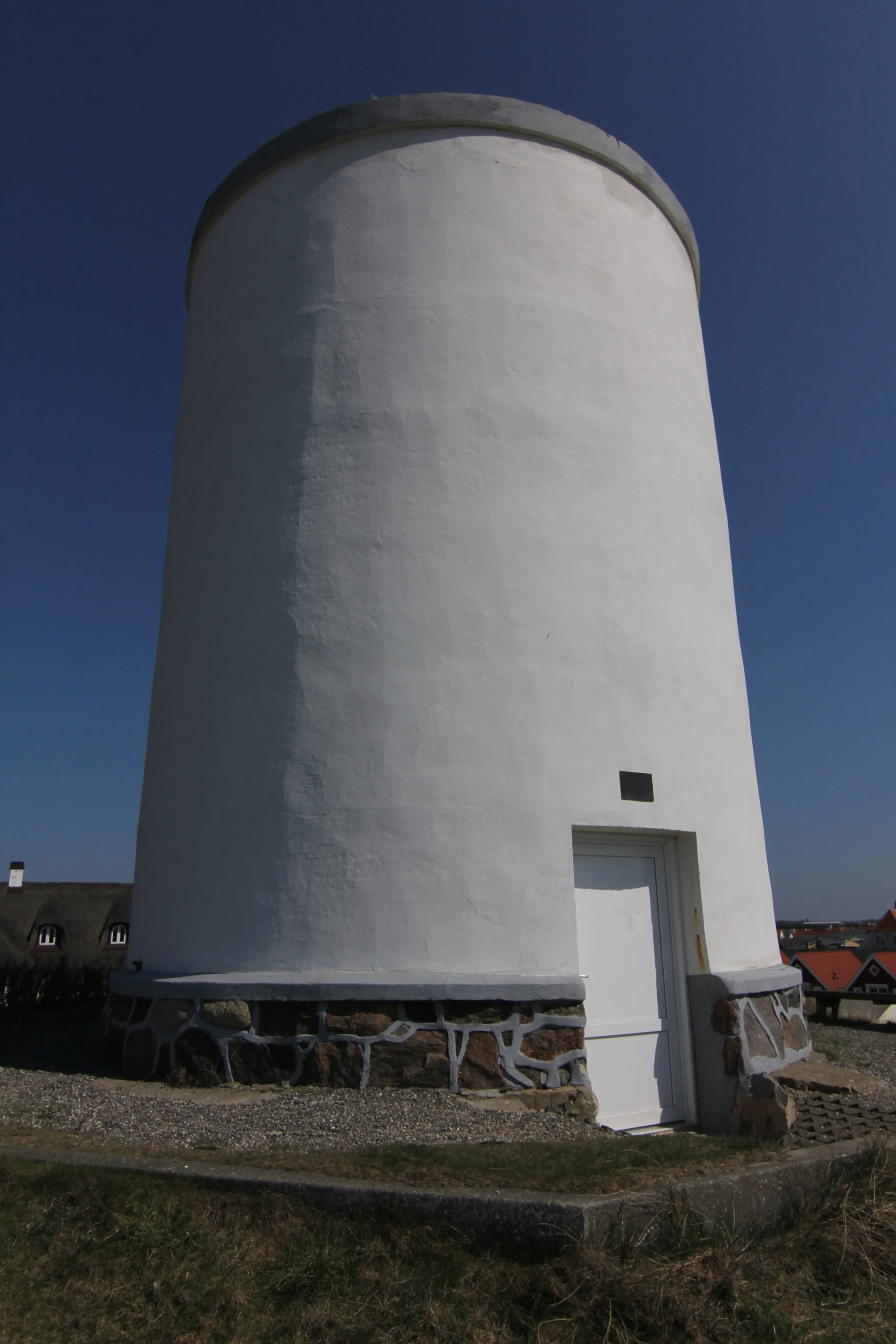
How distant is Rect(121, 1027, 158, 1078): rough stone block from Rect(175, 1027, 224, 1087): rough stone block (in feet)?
0.88

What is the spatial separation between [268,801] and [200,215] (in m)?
6.14

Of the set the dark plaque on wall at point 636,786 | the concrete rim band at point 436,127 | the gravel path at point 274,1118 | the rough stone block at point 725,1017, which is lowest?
the gravel path at point 274,1118

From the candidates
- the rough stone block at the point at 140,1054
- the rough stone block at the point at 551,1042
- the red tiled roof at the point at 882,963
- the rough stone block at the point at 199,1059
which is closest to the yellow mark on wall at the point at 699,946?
the rough stone block at the point at 551,1042

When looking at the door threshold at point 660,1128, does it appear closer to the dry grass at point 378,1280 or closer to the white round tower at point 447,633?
the white round tower at point 447,633

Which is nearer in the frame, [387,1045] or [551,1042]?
[387,1045]

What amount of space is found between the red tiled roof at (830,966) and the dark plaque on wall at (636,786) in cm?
710

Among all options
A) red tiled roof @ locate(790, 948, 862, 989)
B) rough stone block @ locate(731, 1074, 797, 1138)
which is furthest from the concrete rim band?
red tiled roof @ locate(790, 948, 862, 989)

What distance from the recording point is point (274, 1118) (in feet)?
16.4

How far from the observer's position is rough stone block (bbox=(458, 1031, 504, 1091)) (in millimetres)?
5617

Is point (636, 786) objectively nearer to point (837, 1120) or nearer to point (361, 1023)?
point (837, 1120)

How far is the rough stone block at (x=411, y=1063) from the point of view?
5605 mm

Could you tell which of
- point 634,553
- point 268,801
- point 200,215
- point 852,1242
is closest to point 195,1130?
point 268,801

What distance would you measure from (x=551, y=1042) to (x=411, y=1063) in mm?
877

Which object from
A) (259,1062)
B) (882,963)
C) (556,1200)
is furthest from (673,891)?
(882,963)
